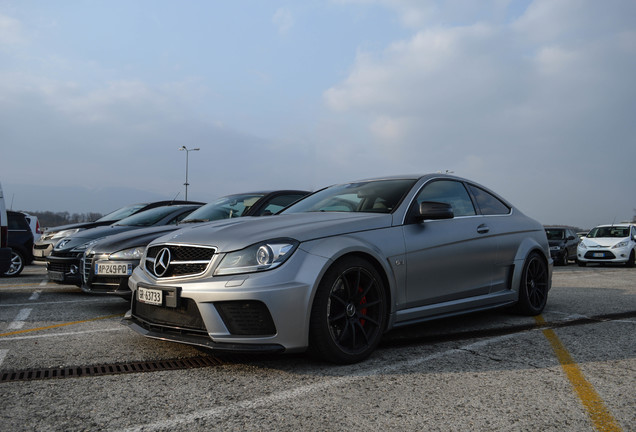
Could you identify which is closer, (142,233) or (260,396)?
(260,396)

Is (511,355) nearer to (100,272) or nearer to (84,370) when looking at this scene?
(84,370)

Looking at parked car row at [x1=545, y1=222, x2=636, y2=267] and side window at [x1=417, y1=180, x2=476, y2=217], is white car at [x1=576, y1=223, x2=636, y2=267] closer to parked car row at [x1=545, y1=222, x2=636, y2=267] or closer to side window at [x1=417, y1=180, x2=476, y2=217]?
parked car row at [x1=545, y1=222, x2=636, y2=267]

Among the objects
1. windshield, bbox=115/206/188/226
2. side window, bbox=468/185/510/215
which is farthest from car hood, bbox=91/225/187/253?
side window, bbox=468/185/510/215

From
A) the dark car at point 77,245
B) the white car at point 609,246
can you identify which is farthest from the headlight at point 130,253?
the white car at point 609,246

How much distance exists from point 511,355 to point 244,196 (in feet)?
16.2

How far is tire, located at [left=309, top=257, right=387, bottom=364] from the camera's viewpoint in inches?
143

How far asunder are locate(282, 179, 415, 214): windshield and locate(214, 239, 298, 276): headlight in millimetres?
1204

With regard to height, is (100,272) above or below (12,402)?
above

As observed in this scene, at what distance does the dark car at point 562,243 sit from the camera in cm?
1994

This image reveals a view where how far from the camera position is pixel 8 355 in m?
4.05

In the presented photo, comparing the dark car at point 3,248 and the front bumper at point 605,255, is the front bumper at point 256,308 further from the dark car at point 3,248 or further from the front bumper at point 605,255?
the front bumper at point 605,255

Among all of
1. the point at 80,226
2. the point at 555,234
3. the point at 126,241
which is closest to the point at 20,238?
the point at 80,226

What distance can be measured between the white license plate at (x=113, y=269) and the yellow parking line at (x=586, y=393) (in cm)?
453

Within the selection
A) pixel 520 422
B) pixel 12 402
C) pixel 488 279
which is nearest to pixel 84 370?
pixel 12 402
